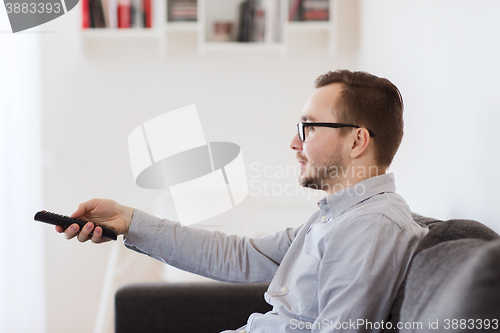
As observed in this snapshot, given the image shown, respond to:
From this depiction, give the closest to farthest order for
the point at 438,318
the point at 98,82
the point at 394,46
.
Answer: the point at 438,318
the point at 394,46
the point at 98,82

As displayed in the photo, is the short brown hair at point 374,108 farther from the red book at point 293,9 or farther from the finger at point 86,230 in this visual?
the red book at point 293,9

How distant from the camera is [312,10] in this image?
233 centimetres

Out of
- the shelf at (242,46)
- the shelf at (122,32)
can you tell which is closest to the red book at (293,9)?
the shelf at (242,46)

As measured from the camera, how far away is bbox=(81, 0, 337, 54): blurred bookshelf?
7.62 ft

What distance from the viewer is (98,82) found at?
99.4 inches

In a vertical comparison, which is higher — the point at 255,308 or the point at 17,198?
the point at 17,198

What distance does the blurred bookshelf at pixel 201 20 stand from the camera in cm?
232

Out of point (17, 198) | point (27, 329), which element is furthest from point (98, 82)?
point (27, 329)

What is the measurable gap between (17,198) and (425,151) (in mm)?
1810

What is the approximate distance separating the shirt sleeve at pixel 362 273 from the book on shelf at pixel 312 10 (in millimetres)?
1684

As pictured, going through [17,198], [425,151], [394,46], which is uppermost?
[394,46]

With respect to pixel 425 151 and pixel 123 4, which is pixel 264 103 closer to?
pixel 123 4

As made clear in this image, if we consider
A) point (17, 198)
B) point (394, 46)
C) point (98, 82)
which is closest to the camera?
point (394, 46)

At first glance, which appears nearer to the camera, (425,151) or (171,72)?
(425,151)
